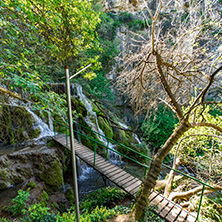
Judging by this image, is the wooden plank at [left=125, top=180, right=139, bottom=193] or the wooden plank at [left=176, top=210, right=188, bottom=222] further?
the wooden plank at [left=125, top=180, right=139, bottom=193]

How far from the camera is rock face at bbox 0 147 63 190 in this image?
14.8 ft

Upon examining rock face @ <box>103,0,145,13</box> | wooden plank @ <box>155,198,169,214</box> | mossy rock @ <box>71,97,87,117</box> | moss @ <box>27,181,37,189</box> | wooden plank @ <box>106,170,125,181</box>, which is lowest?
moss @ <box>27,181,37,189</box>

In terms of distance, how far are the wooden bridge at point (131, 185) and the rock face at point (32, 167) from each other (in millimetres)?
797

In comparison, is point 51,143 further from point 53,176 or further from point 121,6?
point 121,6

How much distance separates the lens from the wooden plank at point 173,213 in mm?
3586

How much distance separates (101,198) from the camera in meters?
5.04

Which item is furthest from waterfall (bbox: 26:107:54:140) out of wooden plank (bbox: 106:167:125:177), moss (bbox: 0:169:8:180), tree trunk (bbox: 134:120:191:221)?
tree trunk (bbox: 134:120:191:221)

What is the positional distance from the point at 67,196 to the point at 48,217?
2.11 m

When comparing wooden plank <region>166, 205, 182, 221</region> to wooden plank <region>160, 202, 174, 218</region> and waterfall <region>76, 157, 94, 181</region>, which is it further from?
waterfall <region>76, 157, 94, 181</region>

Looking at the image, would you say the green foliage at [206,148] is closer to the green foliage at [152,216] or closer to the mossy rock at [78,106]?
the green foliage at [152,216]

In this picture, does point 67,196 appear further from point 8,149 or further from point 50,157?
point 8,149

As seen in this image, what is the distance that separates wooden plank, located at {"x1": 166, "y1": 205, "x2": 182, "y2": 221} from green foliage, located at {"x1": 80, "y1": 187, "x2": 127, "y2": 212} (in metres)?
1.96

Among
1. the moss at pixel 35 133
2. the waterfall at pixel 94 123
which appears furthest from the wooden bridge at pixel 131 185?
the waterfall at pixel 94 123

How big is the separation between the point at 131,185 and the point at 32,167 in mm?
3559
